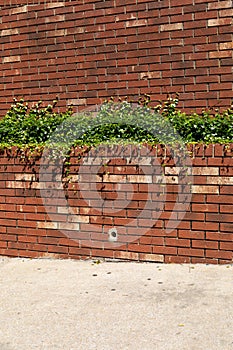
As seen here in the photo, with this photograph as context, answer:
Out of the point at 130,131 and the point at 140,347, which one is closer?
the point at 140,347

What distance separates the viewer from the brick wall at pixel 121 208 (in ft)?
16.6

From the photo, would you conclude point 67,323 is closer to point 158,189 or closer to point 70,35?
point 158,189

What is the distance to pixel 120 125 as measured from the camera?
5.70 m

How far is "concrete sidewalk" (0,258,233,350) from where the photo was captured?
3.55 meters

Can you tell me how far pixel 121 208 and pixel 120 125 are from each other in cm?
98

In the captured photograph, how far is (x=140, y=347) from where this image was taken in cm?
342

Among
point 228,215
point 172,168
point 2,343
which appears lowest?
point 2,343

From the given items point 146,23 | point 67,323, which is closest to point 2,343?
point 67,323

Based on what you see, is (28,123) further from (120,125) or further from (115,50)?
(115,50)

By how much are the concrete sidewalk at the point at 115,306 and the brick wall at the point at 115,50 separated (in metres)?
2.08

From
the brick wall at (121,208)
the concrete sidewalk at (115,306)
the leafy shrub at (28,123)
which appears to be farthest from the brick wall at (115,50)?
the concrete sidewalk at (115,306)

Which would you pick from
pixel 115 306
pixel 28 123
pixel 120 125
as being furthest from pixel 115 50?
pixel 115 306

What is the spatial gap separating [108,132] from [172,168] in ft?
3.09

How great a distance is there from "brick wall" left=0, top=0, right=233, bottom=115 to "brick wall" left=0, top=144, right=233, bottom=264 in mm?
1028
